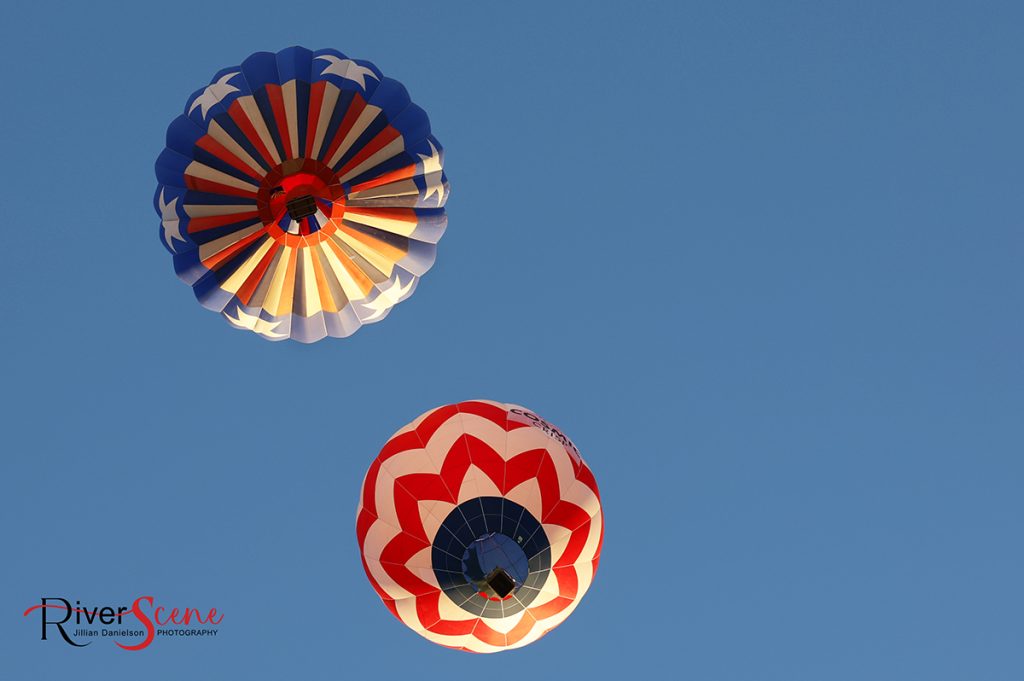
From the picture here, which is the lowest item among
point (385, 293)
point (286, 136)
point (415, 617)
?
point (415, 617)

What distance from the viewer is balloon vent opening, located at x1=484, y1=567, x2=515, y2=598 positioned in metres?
19.5

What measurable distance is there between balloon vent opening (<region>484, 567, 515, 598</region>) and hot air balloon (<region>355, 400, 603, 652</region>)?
0.6 inches

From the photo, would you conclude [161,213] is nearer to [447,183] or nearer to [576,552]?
[447,183]

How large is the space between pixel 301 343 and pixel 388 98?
437 cm

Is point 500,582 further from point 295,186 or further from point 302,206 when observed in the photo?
Result: point 295,186

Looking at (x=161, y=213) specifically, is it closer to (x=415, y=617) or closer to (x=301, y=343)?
(x=301, y=343)

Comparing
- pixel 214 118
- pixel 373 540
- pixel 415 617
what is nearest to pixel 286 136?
pixel 214 118

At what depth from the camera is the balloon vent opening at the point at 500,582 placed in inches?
769

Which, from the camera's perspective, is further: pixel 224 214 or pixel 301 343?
pixel 301 343

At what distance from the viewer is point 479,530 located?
19.8 meters

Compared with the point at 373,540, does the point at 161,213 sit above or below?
above

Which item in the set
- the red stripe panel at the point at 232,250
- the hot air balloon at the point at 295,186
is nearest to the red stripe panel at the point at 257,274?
the hot air balloon at the point at 295,186

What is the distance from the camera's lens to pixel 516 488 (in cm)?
2002

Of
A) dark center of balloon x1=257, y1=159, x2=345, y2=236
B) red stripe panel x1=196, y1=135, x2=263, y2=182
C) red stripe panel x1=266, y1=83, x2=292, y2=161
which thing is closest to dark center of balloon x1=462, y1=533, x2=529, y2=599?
dark center of balloon x1=257, y1=159, x2=345, y2=236
